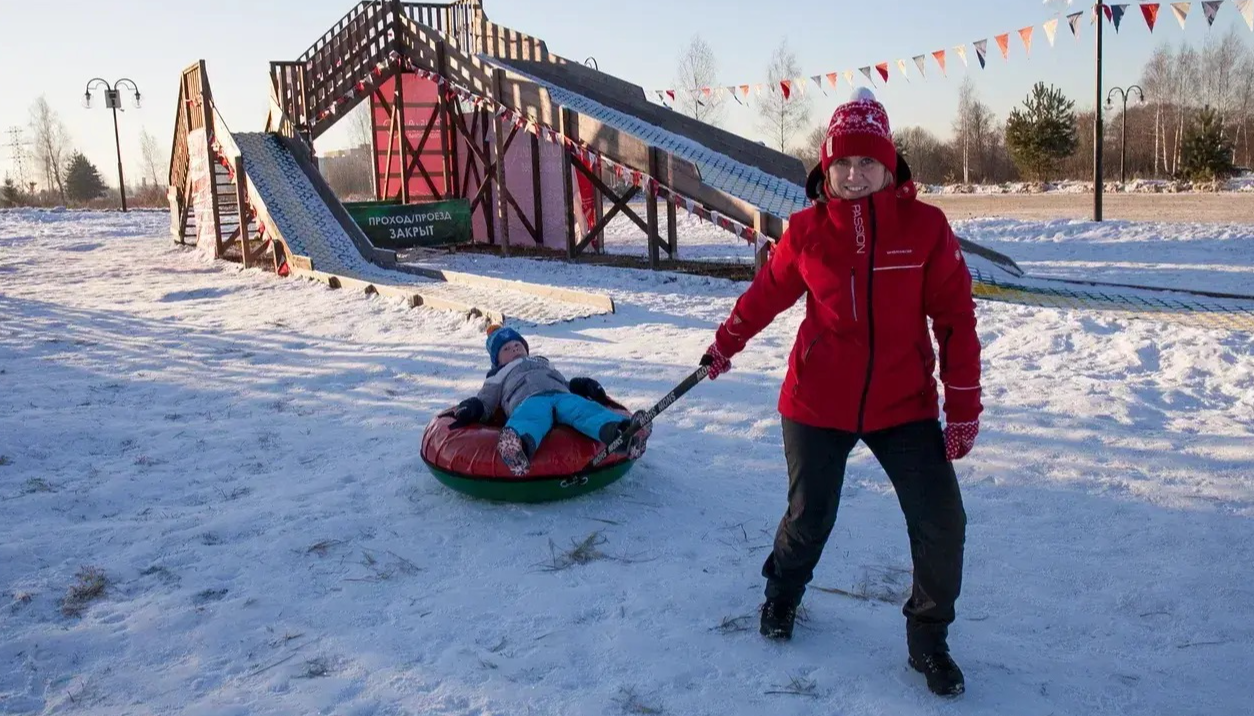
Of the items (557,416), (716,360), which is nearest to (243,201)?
(557,416)

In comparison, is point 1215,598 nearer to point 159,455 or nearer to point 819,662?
point 819,662

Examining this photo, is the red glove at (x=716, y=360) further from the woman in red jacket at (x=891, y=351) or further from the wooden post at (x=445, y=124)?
the wooden post at (x=445, y=124)

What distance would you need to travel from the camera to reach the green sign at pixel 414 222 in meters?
16.4

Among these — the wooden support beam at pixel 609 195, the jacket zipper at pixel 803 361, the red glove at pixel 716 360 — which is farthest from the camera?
the wooden support beam at pixel 609 195

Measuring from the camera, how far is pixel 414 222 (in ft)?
54.8

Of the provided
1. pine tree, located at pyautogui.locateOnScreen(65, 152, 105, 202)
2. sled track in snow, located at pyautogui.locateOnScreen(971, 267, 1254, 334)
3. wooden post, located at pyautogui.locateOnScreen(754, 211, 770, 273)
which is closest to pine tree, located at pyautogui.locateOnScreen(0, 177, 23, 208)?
pine tree, located at pyautogui.locateOnScreen(65, 152, 105, 202)

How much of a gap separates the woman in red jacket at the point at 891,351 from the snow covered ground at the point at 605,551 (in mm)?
451

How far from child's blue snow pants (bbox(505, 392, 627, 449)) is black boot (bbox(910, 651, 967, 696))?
1.90 m

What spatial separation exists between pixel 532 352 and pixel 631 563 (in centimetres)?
432

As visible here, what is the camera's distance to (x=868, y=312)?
284 cm

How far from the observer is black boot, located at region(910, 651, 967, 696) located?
9.30 ft

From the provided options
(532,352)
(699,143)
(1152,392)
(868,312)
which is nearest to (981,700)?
(868,312)

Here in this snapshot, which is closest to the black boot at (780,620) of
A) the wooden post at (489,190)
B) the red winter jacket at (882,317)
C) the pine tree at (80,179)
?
the red winter jacket at (882,317)

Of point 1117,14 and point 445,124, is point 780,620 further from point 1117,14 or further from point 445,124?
point 445,124
